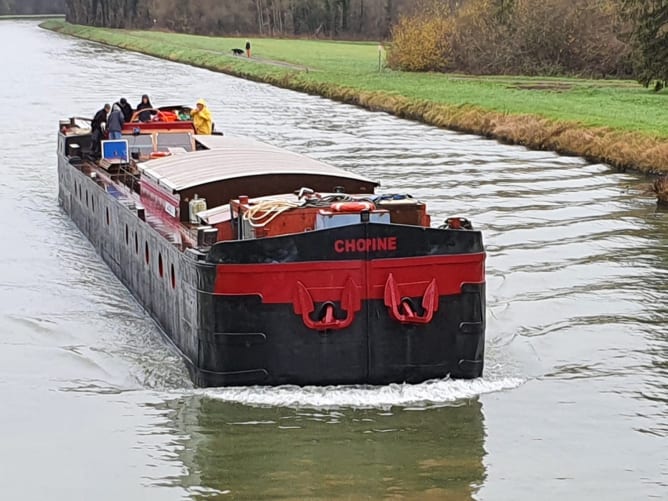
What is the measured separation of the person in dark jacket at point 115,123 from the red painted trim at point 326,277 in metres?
11.8

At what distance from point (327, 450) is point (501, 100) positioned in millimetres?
33086

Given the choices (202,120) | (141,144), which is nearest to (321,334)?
(141,144)

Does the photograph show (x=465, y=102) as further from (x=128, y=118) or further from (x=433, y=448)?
(x=433, y=448)

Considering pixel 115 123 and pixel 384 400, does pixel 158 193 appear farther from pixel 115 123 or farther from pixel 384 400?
pixel 115 123

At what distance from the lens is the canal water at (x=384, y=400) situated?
11266 millimetres

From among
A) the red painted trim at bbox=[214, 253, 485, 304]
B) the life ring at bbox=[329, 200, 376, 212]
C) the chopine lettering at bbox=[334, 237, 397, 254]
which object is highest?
the life ring at bbox=[329, 200, 376, 212]

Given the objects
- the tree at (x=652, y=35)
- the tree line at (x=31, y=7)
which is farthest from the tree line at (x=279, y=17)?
the tree at (x=652, y=35)

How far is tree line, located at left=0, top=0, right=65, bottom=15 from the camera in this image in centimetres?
16712

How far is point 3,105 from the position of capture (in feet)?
150

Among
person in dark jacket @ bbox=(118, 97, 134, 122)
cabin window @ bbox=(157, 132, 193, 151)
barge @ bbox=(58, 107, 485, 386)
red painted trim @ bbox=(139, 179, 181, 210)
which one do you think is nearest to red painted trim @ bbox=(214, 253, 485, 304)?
barge @ bbox=(58, 107, 485, 386)

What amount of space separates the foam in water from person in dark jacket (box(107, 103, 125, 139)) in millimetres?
11580

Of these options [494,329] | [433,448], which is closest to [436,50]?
[494,329]

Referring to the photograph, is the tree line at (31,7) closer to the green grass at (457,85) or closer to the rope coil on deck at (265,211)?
the green grass at (457,85)

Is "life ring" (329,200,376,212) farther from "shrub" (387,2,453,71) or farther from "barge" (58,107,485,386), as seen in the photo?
"shrub" (387,2,453,71)
